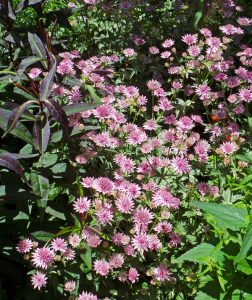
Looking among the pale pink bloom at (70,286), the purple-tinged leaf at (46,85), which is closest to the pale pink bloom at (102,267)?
the pale pink bloom at (70,286)

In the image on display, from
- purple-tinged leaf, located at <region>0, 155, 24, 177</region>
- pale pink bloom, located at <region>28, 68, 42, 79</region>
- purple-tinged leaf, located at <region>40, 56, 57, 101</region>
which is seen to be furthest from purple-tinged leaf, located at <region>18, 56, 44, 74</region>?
purple-tinged leaf, located at <region>0, 155, 24, 177</region>

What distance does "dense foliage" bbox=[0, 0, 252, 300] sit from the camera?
207 cm

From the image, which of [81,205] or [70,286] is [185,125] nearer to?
[81,205]

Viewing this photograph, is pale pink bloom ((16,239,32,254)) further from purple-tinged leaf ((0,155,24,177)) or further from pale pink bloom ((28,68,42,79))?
pale pink bloom ((28,68,42,79))

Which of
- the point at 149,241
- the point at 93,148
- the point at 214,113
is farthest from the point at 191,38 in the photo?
the point at 149,241

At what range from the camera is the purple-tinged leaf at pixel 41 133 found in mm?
2041

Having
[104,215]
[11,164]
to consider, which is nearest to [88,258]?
[104,215]

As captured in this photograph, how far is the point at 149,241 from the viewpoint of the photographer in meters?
2.16

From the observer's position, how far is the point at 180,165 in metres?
2.37

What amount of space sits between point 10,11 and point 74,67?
418 mm

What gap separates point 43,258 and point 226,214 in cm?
71

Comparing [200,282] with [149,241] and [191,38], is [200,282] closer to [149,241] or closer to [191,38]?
[149,241]

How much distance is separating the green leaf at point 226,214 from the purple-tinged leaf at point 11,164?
64cm

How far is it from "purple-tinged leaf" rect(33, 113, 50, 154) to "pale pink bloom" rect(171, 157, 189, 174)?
0.63 m
